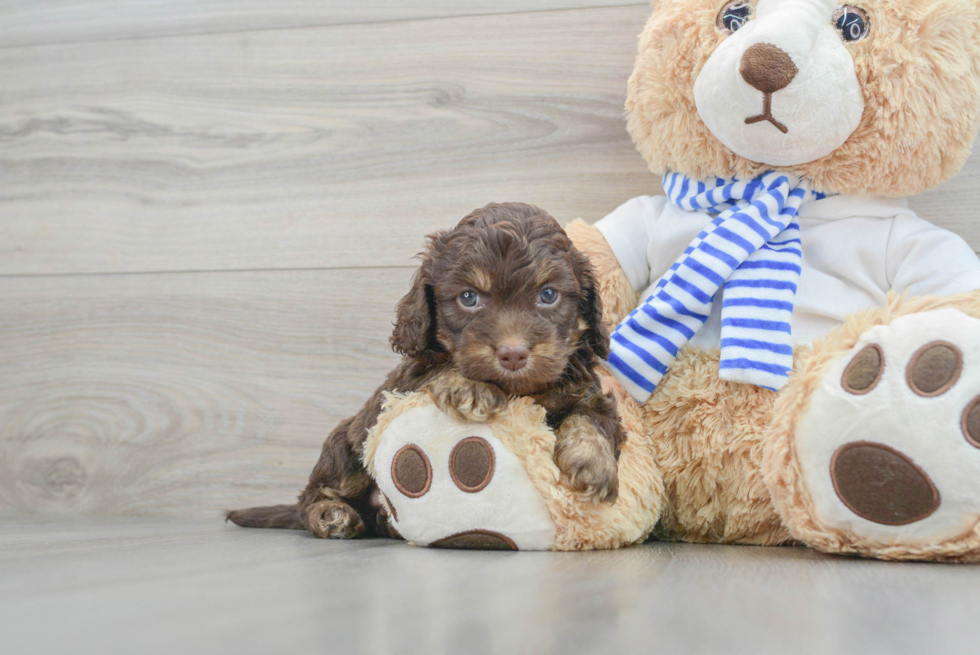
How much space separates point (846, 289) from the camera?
1420mm

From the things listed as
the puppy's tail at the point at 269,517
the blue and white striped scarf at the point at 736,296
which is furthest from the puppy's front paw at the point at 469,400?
the puppy's tail at the point at 269,517

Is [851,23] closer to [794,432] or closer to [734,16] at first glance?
[734,16]

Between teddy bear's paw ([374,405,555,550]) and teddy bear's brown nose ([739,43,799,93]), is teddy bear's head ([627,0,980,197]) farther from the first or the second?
teddy bear's paw ([374,405,555,550])

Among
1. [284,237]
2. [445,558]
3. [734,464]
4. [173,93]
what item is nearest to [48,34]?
[173,93]

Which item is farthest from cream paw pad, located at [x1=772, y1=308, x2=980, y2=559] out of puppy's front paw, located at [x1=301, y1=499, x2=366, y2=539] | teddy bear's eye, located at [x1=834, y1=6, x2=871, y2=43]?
puppy's front paw, located at [x1=301, y1=499, x2=366, y2=539]

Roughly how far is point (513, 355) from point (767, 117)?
63cm

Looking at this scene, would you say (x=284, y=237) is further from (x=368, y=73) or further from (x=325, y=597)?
(x=325, y=597)

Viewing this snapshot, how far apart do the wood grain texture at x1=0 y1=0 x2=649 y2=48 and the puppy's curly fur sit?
3.11 feet

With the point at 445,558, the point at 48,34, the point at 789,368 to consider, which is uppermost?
the point at 48,34

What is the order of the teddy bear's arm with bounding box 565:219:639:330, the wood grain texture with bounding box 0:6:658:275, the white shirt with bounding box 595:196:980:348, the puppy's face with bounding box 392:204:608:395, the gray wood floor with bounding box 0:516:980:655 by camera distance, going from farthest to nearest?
1. the wood grain texture with bounding box 0:6:658:275
2. the teddy bear's arm with bounding box 565:219:639:330
3. the white shirt with bounding box 595:196:980:348
4. the puppy's face with bounding box 392:204:608:395
5. the gray wood floor with bounding box 0:516:980:655

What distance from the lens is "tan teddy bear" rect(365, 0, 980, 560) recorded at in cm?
107

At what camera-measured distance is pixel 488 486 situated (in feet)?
3.93

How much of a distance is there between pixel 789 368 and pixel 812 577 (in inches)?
16.5

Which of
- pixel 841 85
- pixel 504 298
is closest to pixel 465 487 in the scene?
pixel 504 298
